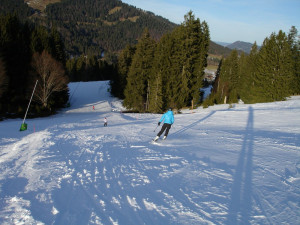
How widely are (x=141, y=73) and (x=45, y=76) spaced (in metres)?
15.3

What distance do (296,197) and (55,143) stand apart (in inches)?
392

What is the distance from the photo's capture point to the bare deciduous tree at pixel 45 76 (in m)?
28.1

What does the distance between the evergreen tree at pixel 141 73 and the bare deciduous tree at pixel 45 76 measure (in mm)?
11781

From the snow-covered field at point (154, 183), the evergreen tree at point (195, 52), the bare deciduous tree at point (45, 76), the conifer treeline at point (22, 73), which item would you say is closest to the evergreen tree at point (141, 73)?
the evergreen tree at point (195, 52)

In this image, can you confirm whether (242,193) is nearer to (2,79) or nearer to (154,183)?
(154,183)

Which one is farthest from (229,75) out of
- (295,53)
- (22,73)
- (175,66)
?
(22,73)

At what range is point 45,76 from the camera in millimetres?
28547

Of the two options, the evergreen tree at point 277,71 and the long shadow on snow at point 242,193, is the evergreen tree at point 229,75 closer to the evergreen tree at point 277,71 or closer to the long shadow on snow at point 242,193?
the evergreen tree at point 277,71

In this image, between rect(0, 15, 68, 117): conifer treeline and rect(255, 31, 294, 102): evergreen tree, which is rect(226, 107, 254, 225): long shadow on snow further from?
rect(255, 31, 294, 102): evergreen tree

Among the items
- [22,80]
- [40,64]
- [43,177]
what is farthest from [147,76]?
[43,177]

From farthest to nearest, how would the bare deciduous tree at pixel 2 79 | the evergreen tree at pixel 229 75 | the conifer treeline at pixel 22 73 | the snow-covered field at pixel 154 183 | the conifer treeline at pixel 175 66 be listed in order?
the evergreen tree at pixel 229 75 < the conifer treeline at pixel 175 66 < the conifer treeline at pixel 22 73 < the bare deciduous tree at pixel 2 79 < the snow-covered field at pixel 154 183

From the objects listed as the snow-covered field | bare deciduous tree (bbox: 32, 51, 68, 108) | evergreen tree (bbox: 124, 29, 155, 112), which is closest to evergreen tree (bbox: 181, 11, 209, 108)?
evergreen tree (bbox: 124, 29, 155, 112)

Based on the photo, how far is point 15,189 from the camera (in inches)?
202

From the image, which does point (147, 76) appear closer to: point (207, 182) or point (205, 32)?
point (205, 32)
